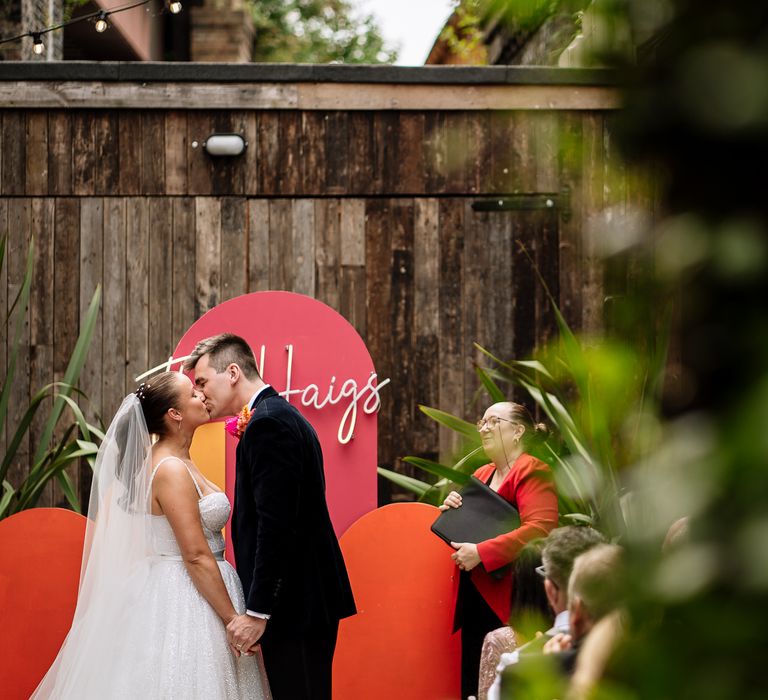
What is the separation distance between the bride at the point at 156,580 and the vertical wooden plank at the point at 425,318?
1.93m

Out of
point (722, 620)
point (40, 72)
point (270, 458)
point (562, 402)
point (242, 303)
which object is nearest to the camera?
point (722, 620)

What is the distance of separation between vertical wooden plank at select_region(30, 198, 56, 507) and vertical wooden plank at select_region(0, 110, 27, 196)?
14cm

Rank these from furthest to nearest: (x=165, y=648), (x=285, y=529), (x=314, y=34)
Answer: (x=314, y=34) → (x=165, y=648) → (x=285, y=529)

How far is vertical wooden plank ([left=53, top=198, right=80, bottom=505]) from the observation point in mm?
5047

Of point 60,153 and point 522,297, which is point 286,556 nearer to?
point 522,297

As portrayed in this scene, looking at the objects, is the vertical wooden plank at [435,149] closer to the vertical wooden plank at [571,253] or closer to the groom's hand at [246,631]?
the vertical wooden plank at [571,253]

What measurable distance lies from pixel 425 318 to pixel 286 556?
2403 millimetres

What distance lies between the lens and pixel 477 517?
3.55 metres

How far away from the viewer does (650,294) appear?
48 cm

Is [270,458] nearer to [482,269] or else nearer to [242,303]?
[242,303]

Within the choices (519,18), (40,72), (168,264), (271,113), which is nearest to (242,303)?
(168,264)

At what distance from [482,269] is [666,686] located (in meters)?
4.78

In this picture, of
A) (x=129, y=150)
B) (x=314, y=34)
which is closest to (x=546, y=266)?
(x=129, y=150)

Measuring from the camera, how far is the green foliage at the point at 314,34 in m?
14.8
